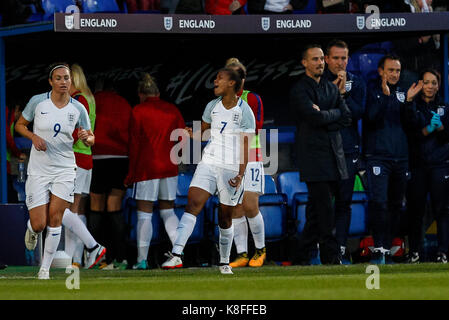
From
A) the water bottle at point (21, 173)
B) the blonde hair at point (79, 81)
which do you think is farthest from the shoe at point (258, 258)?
the water bottle at point (21, 173)

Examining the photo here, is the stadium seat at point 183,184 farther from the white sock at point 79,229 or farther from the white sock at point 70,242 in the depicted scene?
the white sock at point 79,229

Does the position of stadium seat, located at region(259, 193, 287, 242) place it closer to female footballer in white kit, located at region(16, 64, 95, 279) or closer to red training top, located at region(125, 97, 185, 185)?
red training top, located at region(125, 97, 185, 185)

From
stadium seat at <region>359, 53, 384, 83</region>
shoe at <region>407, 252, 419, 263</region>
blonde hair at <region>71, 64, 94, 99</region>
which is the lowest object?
shoe at <region>407, 252, 419, 263</region>

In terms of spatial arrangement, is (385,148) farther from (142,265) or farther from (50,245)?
(50,245)

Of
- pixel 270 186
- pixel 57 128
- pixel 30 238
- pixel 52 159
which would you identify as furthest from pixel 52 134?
pixel 270 186

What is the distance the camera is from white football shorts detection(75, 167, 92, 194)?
42.8 feet

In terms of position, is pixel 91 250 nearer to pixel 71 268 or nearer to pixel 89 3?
pixel 71 268

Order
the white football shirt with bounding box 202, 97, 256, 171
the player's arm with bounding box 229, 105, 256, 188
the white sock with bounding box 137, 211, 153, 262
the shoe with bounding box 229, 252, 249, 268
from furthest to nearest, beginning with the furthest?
the white sock with bounding box 137, 211, 153, 262 < the shoe with bounding box 229, 252, 249, 268 < the white football shirt with bounding box 202, 97, 256, 171 < the player's arm with bounding box 229, 105, 256, 188

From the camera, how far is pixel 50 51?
48.5 ft

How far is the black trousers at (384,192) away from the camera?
44.3ft

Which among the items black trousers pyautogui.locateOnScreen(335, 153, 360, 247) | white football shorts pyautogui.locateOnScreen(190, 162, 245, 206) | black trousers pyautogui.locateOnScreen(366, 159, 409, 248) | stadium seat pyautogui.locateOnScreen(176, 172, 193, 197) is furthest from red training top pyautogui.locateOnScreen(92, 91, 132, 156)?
black trousers pyautogui.locateOnScreen(366, 159, 409, 248)

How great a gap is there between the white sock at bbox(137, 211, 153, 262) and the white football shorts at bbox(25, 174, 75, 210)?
2.23 meters

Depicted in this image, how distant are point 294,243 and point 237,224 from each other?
1549 mm
